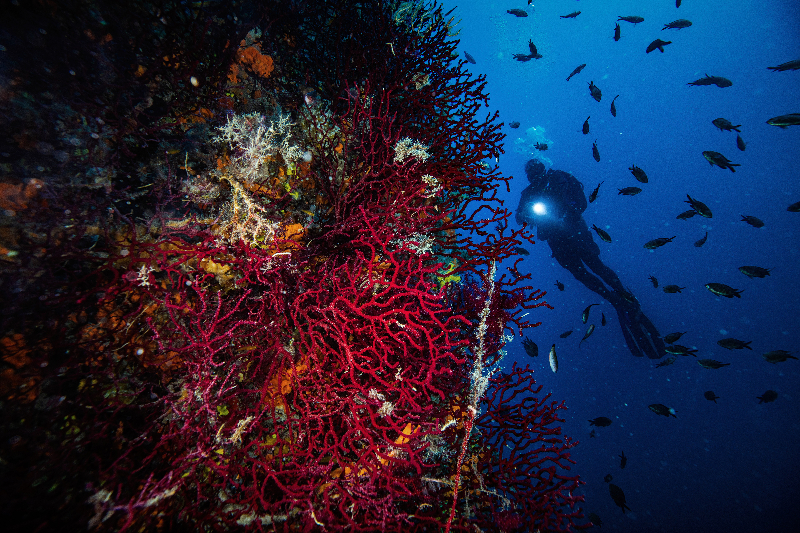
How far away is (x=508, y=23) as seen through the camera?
282 feet

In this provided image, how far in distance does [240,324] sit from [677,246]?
98.8 metres

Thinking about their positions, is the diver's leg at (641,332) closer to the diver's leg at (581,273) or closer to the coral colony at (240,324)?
the diver's leg at (581,273)

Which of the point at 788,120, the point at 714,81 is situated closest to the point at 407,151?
the point at 788,120

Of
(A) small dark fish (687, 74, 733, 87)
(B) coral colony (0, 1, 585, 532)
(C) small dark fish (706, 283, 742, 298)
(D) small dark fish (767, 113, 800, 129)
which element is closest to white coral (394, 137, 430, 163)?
(B) coral colony (0, 1, 585, 532)

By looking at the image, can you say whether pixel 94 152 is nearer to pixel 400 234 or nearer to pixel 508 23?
pixel 400 234

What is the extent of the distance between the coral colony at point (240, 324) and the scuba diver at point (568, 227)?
15724 mm

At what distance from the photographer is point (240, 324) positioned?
2.61 metres

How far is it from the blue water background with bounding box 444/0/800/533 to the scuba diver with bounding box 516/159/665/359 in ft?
63.7

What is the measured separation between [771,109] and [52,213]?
140 metres

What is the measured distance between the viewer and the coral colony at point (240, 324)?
2.15 m

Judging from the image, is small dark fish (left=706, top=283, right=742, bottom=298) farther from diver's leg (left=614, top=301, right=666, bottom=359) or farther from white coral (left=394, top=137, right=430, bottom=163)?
diver's leg (left=614, top=301, right=666, bottom=359)

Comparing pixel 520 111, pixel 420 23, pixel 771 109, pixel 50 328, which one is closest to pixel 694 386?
pixel 420 23

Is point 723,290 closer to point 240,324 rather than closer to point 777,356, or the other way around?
point 777,356

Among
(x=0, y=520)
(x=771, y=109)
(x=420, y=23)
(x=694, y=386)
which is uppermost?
(x=771, y=109)
